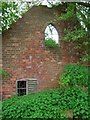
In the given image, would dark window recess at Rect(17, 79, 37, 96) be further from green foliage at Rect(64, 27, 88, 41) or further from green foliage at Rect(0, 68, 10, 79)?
green foliage at Rect(64, 27, 88, 41)

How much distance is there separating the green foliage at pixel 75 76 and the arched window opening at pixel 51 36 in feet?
2.81

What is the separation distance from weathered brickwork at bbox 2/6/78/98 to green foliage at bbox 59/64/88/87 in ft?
1.05

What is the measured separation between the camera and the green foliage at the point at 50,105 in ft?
21.3

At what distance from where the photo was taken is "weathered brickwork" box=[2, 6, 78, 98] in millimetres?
7566

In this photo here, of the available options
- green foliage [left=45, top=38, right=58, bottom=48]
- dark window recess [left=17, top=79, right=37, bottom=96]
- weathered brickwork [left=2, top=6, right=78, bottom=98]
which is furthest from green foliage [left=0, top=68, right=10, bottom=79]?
green foliage [left=45, top=38, right=58, bottom=48]

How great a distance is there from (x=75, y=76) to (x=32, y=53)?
1361mm

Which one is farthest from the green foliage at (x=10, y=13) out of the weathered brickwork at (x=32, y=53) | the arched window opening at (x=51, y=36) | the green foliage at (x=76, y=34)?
the green foliage at (x=76, y=34)

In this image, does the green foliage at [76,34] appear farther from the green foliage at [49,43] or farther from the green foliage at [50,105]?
the green foliage at [50,105]

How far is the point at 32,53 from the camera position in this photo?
25.3ft

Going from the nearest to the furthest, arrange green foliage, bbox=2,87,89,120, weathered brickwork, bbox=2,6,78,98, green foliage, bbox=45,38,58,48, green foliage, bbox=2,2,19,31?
1. green foliage, bbox=2,87,89,120
2. green foliage, bbox=2,2,19,31
3. weathered brickwork, bbox=2,6,78,98
4. green foliage, bbox=45,38,58,48

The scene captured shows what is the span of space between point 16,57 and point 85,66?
6.44 ft

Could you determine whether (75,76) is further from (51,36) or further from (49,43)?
(51,36)

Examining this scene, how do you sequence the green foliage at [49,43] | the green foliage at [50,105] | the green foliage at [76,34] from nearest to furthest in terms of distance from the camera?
the green foliage at [50,105] → the green foliage at [76,34] → the green foliage at [49,43]

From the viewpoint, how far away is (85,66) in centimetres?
782
